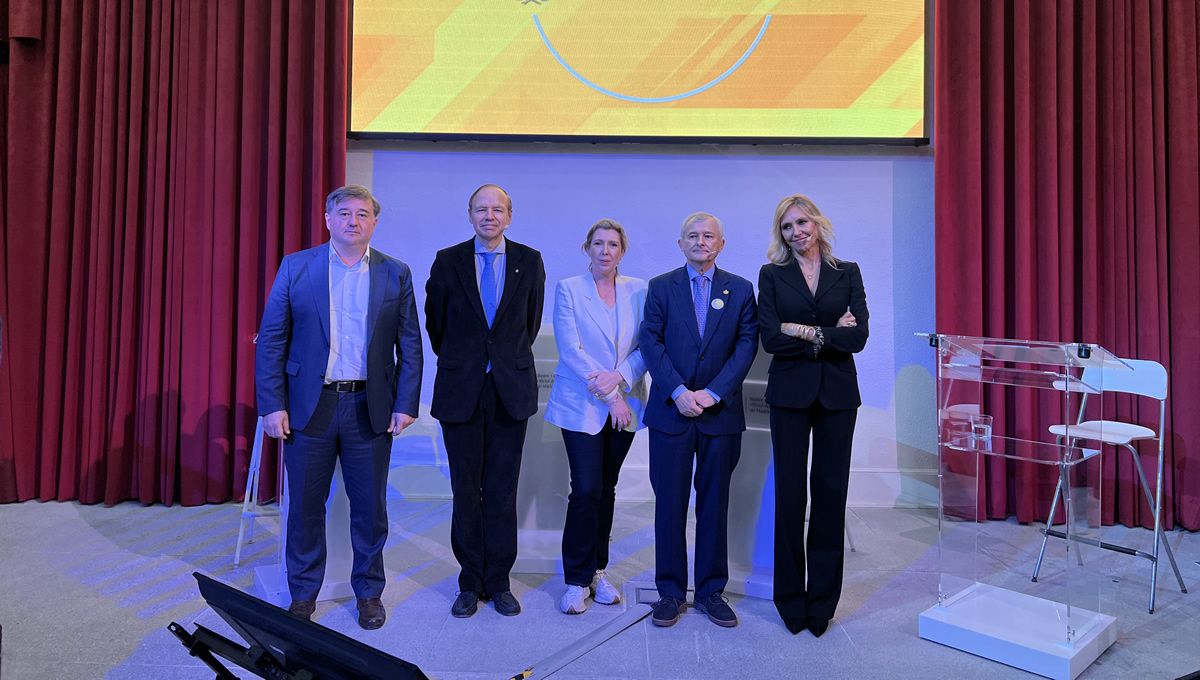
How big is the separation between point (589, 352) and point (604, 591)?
0.96 m

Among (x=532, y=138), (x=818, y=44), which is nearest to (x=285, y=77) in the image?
(x=532, y=138)

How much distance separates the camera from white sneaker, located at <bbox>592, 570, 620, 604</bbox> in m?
3.00

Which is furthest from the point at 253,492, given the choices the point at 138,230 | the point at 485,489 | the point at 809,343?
the point at 809,343

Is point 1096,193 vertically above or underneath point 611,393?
above

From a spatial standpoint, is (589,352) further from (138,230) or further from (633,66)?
(138,230)

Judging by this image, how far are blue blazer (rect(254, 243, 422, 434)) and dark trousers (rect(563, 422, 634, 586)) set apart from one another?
0.67 m

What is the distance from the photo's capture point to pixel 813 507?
9.17 ft

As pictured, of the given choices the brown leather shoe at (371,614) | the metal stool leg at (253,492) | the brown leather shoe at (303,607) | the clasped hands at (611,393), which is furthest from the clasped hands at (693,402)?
the metal stool leg at (253,492)

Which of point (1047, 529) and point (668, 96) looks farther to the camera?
point (668, 96)

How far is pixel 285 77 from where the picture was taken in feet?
14.9

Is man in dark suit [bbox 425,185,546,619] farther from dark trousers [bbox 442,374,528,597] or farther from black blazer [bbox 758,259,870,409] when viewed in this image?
black blazer [bbox 758,259,870,409]

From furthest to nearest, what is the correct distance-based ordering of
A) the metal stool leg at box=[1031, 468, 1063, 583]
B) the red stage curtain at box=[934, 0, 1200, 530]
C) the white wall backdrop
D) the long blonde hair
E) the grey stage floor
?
1. the white wall backdrop
2. the red stage curtain at box=[934, 0, 1200, 530]
3. the long blonde hair
4. the metal stool leg at box=[1031, 468, 1063, 583]
5. the grey stage floor

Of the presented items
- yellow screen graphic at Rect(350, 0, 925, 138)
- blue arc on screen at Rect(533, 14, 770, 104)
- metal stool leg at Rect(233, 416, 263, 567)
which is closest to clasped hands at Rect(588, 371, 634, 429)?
metal stool leg at Rect(233, 416, 263, 567)

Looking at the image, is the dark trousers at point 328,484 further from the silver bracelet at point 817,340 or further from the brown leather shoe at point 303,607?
the silver bracelet at point 817,340
